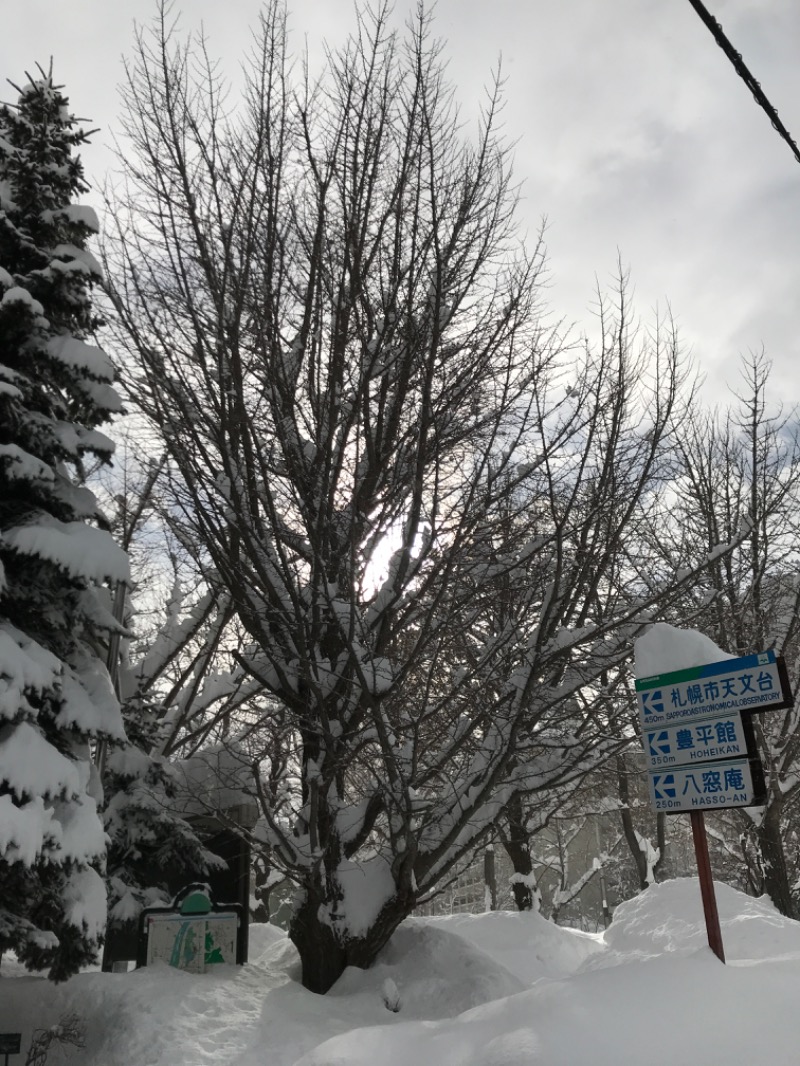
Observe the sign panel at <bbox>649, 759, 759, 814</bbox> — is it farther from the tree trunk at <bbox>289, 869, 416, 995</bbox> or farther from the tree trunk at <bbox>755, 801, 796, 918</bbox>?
the tree trunk at <bbox>755, 801, 796, 918</bbox>

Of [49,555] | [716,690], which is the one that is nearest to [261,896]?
[49,555]

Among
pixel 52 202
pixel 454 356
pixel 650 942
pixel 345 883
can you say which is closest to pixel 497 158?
pixel 454 356

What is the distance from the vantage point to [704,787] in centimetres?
469

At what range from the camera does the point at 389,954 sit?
8.20 meters

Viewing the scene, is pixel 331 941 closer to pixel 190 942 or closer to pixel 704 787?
pixel 190 942

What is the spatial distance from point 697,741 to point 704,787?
10.3 inches

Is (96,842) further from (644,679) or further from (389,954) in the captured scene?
(644,679)

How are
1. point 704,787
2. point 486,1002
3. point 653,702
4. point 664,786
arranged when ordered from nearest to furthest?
point 704,787 → point 664,786 → point 653,702 → point 486,1002

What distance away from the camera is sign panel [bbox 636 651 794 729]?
4.43 meters

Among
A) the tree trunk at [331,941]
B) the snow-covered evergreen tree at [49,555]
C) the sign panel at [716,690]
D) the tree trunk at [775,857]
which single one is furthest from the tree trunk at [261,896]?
the sign panel at [716,690]

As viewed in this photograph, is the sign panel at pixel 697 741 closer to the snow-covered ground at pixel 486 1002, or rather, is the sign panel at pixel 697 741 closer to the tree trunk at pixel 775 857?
the snow-covered ground at pixel 486 1002

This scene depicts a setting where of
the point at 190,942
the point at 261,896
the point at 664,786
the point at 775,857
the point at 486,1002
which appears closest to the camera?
the point at 664,786

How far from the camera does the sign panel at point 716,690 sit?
4434mm

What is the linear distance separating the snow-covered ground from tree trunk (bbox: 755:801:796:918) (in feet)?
10.8
